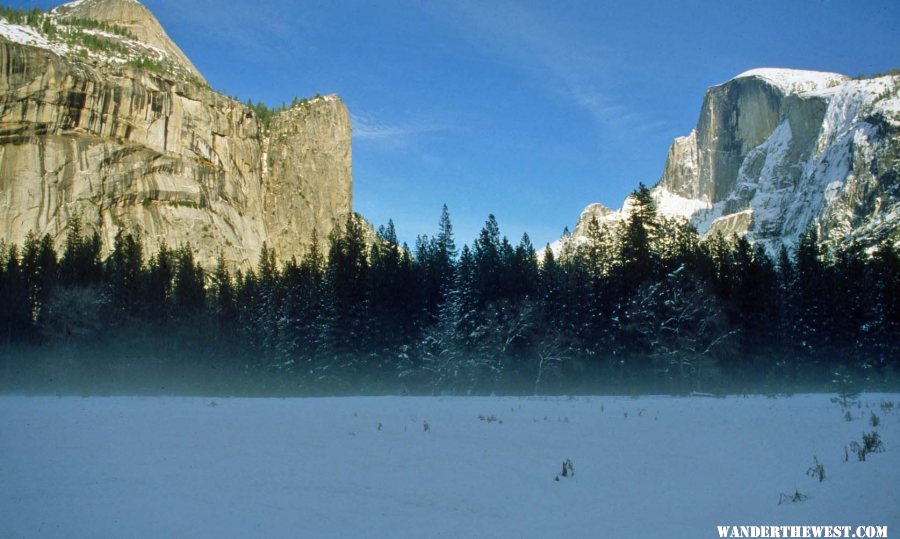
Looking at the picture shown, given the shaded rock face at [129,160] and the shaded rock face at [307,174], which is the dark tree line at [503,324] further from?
the shaded rock face at [307,174]

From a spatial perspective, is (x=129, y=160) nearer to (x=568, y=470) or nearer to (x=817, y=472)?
(x=568, y=470)

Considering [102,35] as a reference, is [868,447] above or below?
below

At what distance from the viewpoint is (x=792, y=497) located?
7820 millimetres

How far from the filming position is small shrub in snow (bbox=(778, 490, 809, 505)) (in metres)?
7.69

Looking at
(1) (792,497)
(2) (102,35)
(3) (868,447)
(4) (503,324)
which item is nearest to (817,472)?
(1) (792,497)

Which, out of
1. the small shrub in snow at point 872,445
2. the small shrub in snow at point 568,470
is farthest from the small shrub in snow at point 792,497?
the small shrub in snow at point 568,470

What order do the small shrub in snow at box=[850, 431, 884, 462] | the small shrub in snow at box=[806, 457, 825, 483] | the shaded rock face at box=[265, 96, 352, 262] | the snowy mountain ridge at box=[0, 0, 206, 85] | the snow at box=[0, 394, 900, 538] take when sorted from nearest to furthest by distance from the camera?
the snow at box=[0, 394, 900, 538] → the small shrub in snow at box=[806, 457, 825, 483] → the small shrub in snow at box=[850, 431, 884, 462] → the snowy mountain ridge at box=[0, 0, 206, 85] → the shaded rock face at box=[265, 96, 352, 262]

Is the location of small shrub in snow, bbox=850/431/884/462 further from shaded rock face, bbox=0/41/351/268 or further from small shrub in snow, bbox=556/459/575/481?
shaded rock face, bbox=0/41/351/268

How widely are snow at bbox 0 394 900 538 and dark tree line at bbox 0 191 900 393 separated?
30340 mm

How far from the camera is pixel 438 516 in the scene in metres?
8.14

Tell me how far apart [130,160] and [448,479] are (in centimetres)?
11567

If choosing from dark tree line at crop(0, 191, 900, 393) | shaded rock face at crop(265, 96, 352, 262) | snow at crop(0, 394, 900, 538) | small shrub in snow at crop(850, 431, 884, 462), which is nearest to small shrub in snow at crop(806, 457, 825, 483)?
snow at crop(0, 394, 900, 538)

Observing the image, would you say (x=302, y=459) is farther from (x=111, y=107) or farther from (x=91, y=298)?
(x=111, y=107)

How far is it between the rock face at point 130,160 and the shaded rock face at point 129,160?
0.61ft
